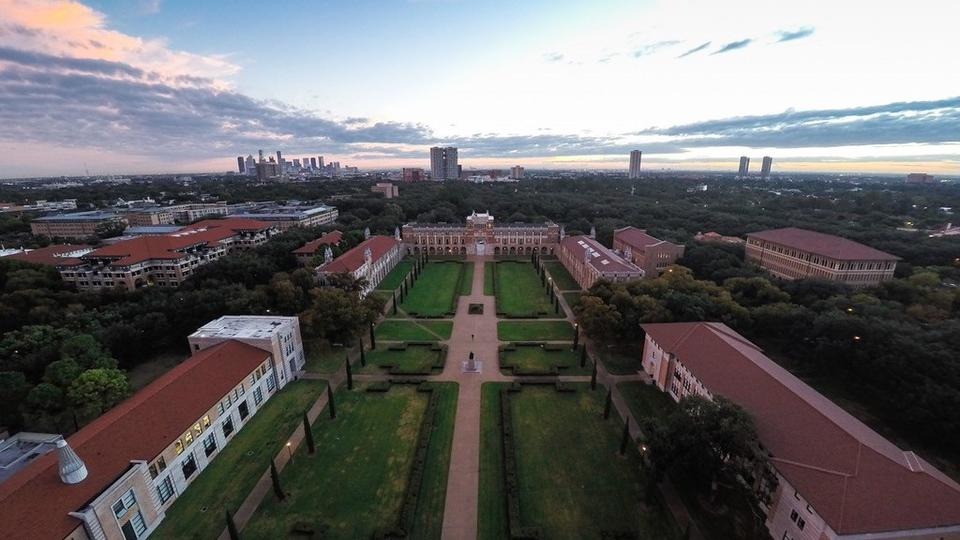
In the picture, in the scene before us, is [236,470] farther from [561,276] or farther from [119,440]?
[561,276]

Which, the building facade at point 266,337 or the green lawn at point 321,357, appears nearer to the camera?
the building facade at point 266,337

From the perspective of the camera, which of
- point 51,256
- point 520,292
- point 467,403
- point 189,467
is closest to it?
point 189,467

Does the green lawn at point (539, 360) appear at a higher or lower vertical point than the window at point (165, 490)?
lower

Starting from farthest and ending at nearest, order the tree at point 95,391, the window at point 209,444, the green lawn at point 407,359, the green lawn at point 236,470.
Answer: the green lawn at point 407,359 < the tree at point 95,391 < the window at point 209,444 < the green lawn at point 236,470

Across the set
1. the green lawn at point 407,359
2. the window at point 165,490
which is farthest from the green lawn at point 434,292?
the window at point 165,490

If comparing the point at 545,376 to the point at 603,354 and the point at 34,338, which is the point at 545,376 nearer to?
the point at 603,354

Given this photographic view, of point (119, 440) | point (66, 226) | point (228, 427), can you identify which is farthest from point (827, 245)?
point (66, 226)

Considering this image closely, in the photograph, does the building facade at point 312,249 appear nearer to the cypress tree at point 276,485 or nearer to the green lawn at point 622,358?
the cypress tree at point 276,485
